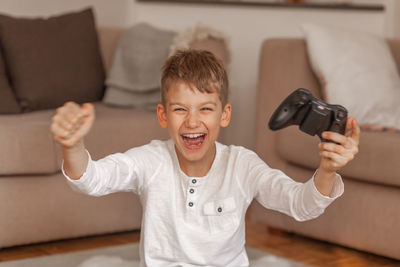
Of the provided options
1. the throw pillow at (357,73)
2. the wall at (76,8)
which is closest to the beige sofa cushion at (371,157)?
the throw pillow at (357,73)

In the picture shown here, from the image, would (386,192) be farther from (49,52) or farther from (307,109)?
(49,52)

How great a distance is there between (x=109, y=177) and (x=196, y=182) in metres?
0.21

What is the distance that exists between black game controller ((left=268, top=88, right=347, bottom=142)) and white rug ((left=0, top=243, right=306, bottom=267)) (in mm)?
581

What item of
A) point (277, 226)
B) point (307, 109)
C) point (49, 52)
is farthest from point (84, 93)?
point (307, 109)

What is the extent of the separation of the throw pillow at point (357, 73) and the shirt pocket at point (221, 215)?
89 centimetres

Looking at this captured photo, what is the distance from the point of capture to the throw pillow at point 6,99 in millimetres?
2363

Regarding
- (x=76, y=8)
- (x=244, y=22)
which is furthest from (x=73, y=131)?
(x=76, y=8)

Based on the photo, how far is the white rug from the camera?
179 centimetres

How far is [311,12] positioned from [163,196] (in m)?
1.93

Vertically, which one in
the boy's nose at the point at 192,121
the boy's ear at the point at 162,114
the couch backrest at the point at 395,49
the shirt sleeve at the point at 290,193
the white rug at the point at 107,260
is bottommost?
the white rug at the point at 107,260

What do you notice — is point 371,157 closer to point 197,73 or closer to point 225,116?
point 225,116

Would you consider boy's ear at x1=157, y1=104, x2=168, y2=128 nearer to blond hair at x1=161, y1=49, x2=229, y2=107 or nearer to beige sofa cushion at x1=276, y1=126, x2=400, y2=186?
blond hair at x1=161, y1=49, x2=229, y2=107

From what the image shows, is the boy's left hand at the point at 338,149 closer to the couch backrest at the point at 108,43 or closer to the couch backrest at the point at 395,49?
the couch backrest at the point at 395,49

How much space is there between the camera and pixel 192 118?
56.5 inches
